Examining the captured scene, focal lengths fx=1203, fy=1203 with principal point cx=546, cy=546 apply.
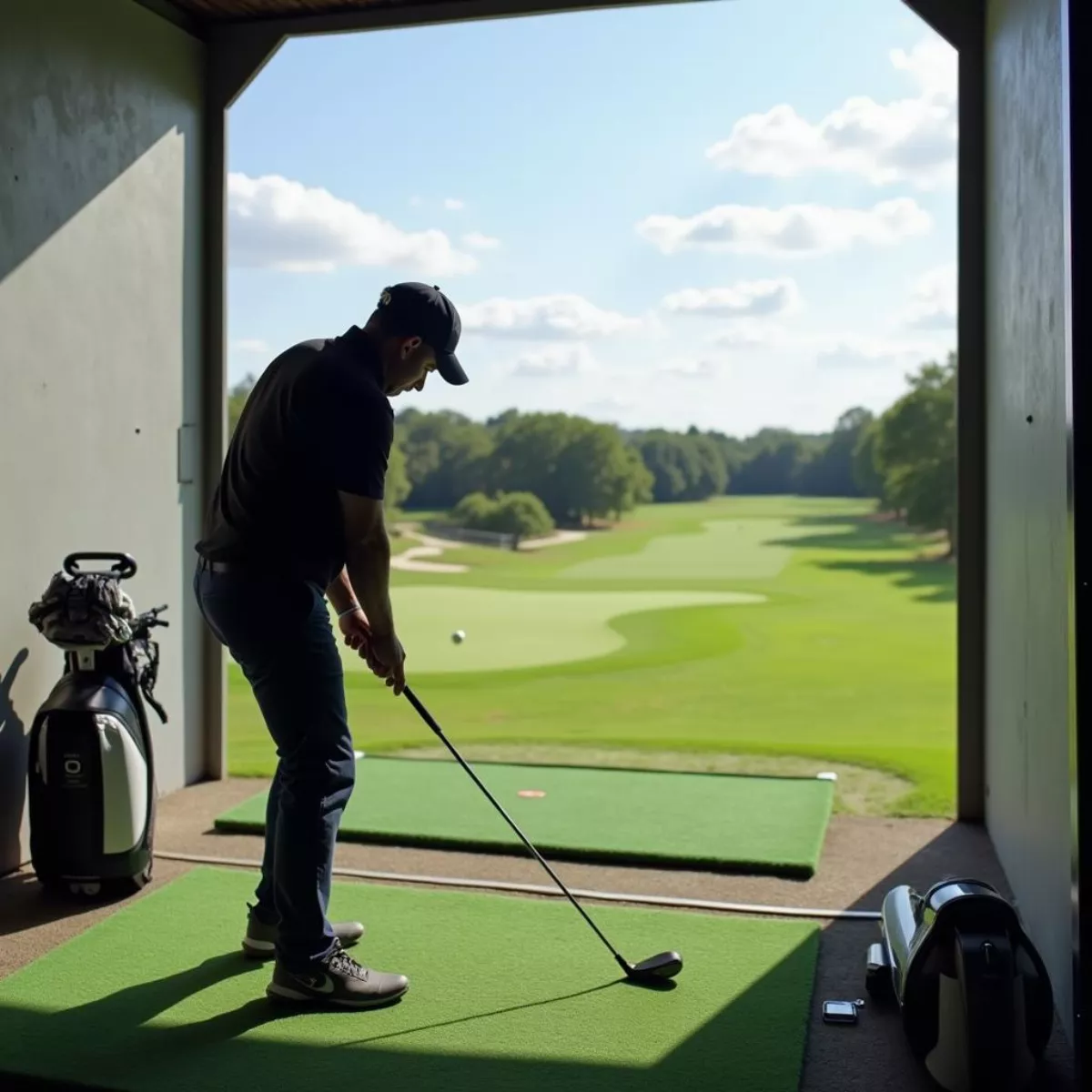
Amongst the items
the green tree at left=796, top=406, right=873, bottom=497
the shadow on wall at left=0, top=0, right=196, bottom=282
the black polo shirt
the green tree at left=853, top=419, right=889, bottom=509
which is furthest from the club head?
the green tree at left=853, top=419, right=889, bottom=509

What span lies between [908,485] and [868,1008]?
678 centimetres

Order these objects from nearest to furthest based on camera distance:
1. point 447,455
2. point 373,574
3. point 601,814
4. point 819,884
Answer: point 373,574 < point 819,884 < point 601,814 < point 447,455

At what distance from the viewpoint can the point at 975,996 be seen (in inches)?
80.0

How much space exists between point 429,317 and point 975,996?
1.61m

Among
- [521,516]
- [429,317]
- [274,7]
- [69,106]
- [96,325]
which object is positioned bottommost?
[521,516]

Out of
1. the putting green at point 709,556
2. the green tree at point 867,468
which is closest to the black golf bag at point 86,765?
the putting green at point 709,556

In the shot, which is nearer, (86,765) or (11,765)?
(86,765)

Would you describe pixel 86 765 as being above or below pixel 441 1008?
above

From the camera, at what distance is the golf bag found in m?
2.02

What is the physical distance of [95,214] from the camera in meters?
3.66

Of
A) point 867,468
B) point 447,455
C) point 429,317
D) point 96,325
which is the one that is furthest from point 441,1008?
point 867,468

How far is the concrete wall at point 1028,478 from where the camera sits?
234cm

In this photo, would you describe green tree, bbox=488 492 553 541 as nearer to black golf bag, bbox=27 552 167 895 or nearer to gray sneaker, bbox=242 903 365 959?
black golf bag, bbox=27 552 167 895

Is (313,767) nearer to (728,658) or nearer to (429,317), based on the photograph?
(429,317)
